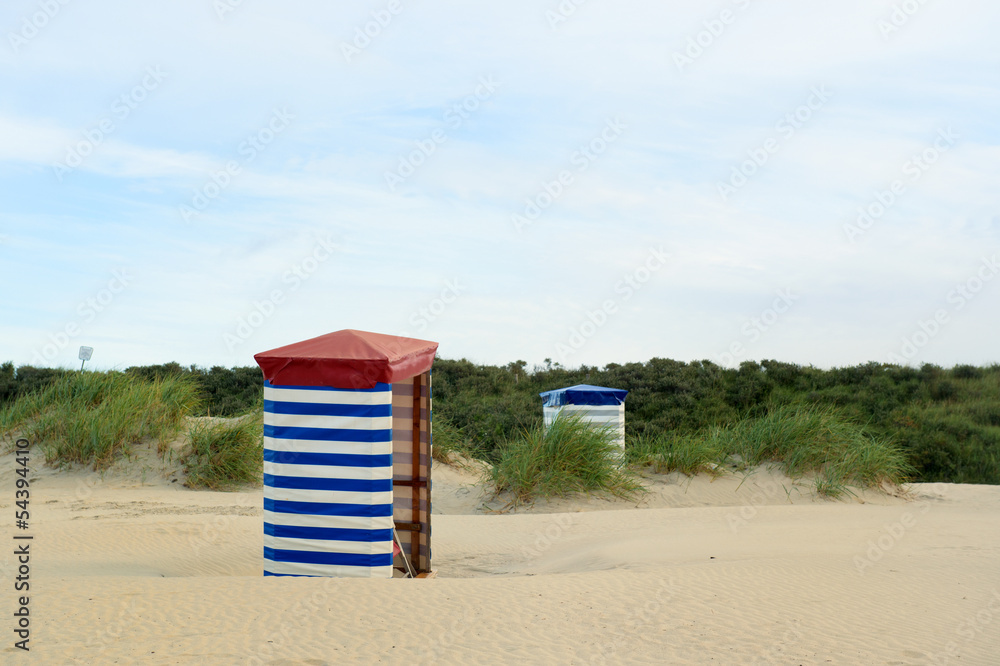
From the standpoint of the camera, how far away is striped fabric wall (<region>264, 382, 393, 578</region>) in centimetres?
608

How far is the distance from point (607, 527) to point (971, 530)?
4024 mm

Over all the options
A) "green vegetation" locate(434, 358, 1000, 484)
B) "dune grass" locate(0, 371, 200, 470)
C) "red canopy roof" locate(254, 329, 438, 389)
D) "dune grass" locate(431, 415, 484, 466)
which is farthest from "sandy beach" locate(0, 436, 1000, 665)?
"green vegetation" locate(434, 358, 1000, 484)

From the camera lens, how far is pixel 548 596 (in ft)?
18.5

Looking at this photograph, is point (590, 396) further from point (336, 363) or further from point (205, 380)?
point (205, 380)

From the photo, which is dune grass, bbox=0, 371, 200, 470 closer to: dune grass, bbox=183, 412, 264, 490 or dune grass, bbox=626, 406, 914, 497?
dune grass, bbox=183, 412, 264, 490

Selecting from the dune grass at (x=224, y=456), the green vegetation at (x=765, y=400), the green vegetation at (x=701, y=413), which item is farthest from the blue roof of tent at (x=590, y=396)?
the dune grass at (x=224, y=456)

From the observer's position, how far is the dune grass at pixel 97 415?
42.3ft

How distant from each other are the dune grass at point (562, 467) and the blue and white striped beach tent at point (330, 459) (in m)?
5.70

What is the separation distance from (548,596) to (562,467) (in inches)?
246

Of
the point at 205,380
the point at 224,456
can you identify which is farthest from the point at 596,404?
the point at 205,380

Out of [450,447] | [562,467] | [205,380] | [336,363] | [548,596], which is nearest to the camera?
[548,596]

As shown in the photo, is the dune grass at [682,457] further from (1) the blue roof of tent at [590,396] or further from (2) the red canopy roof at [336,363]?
(2) the red canopy roof at [336,363]

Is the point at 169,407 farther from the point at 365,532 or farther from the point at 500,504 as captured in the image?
the point at 365,532

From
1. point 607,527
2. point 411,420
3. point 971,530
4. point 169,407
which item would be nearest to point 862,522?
point 971,530
